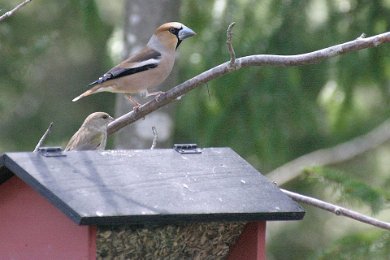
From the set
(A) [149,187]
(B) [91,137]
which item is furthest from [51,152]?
(B) [91,137]

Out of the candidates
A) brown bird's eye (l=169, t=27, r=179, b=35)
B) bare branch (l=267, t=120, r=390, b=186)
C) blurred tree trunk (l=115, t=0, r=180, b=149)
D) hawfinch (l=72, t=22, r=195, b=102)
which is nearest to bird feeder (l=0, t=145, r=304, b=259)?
hawfinch (l=72, t=22, r=195, b=102)

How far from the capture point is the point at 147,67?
279 inches

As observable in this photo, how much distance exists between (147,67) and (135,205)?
122 inches

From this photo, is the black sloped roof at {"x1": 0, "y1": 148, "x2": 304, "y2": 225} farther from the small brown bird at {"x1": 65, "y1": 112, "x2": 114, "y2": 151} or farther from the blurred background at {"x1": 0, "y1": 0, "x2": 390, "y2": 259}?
the blurred background at {"x1": 0, "y1": 0, "x2": 390, "y2": 259}

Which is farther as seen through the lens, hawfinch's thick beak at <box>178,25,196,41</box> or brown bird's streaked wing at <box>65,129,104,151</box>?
hawfinch's thick beak at <box>178,25,196,41</box>

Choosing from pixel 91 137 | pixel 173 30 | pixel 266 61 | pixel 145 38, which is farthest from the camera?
pixel 145 38

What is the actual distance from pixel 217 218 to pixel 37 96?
912cm

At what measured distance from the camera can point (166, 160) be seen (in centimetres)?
454

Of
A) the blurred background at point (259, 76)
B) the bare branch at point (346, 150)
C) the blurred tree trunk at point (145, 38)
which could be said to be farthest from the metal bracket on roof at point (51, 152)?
the bare branch at point (346, 150)

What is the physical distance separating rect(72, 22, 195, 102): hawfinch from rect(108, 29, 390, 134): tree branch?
3.81 feet

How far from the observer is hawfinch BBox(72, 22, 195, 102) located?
7.04 m

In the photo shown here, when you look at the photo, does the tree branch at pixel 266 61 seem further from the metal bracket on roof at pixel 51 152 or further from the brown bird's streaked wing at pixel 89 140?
the metal bracket on roof at pixel 51 152

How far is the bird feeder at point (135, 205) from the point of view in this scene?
411cm

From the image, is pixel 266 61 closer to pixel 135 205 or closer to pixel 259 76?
pixel 135 205
